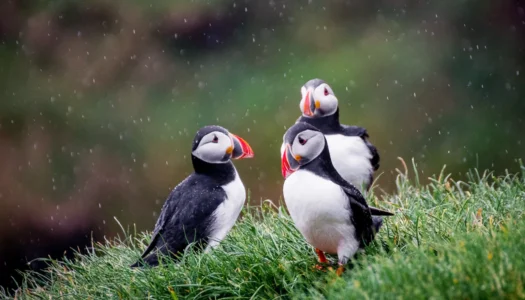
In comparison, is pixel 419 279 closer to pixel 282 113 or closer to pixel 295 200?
pixel 295 200

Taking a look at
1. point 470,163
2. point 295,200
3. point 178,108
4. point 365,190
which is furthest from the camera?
point 470,163

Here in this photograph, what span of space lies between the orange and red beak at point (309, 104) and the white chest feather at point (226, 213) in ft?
2.11

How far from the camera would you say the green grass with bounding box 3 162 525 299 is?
98.8 inches

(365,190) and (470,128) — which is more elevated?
(365,190)

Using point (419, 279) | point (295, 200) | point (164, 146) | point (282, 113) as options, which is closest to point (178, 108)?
point (164, 146)

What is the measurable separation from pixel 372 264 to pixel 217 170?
1.16 m

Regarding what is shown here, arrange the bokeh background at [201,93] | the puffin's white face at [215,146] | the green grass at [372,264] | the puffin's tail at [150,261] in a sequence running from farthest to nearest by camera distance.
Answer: the bokeh background at [201,93] < the puffin's white face at [215,146] < the puffin's tail at [150,261] < the green grass at [372,264]

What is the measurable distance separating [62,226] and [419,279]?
572 cm

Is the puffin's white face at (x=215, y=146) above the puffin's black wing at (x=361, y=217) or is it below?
above

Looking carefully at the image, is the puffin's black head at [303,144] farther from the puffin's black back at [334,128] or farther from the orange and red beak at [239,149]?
the puffin's black back at [334,128]

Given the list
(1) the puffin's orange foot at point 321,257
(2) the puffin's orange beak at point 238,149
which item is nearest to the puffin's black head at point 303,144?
(1) the puffin's orange foot at point 321,257

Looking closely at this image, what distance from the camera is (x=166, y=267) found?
353 centimetres

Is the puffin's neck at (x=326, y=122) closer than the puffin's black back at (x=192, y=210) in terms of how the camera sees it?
No

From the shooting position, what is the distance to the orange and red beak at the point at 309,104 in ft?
13.4
